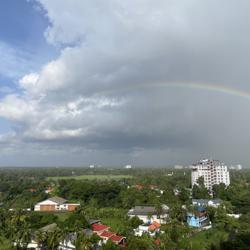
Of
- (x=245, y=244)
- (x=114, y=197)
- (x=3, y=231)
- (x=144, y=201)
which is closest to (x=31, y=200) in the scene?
(x=114, y=197)

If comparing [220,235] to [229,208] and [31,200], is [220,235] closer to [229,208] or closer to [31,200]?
[229,208]

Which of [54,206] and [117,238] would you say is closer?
[117,238]

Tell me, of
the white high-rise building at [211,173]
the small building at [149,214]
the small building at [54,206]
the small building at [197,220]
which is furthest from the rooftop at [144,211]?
the white high-rise building at [211,173]

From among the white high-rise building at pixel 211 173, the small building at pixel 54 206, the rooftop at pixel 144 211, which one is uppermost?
the white high-rise building at pixel 211 173

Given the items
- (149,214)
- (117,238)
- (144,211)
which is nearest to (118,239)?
(117,238)

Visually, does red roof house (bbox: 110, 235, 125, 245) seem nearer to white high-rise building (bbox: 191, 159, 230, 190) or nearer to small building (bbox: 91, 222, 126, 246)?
small building (bbox: 91, 222, 126, 246)

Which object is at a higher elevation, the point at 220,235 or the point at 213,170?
the point at 213,170

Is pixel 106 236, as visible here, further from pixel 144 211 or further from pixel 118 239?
pixel 144 211

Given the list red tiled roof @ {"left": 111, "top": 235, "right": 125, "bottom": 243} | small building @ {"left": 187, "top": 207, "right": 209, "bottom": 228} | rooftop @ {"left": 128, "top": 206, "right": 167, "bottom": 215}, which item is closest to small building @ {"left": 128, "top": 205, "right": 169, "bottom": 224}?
rooftop @ {"left": 128, "top": 206, "right": 167, "bottom": 215}

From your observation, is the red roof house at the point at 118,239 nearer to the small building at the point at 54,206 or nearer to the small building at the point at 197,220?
the small building at the point at 197,220


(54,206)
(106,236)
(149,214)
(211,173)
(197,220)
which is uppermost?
(211,173)

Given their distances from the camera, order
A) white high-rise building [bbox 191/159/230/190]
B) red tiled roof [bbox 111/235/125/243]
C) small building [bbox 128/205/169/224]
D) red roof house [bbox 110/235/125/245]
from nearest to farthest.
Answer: red roof house [bbox 110/235/125/245]
red tiled roof [bbox 111/235/125/243]
small building [bbox 128/205/169/224]
white high-rise building [bbox 191/159/230/190]
